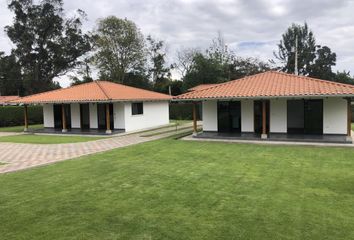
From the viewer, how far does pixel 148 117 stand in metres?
27.3

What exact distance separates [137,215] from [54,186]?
3.36 metres

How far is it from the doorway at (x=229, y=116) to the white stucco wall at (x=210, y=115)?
0.24 metres

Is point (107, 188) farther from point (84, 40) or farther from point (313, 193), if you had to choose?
point (84, 40)

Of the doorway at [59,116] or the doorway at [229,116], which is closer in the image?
the doorway at [229,116]

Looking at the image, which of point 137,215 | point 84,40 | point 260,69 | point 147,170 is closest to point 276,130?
point 147,170

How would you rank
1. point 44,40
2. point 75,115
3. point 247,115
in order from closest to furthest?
point 247,115, point 75,115, point 44,40

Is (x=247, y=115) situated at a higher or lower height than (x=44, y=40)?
lower

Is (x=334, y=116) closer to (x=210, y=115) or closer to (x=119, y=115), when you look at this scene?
(x=210, y=115)

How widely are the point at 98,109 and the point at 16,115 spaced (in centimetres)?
1214

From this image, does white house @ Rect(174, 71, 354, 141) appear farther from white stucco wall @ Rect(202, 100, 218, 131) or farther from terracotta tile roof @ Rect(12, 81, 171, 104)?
terracotta tile roof @ Rect(12, 81, 171, 104)

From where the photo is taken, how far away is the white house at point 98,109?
23406mm

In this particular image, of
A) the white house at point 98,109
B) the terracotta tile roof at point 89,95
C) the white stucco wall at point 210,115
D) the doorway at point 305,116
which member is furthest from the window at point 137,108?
the doorway at point 305,116

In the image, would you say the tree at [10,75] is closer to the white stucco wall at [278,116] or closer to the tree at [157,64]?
the tree at [157,64]

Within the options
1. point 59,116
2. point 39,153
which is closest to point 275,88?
point 39,153
